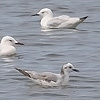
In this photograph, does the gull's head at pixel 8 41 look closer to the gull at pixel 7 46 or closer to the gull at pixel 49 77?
the gull at pixel 7 46

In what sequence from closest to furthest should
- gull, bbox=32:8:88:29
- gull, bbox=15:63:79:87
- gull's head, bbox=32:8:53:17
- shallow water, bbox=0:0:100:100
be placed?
shallow water, bbox=0:0:100:100 < gull, bbox=15:63:79:87 < gull, bbox=32:8:88:29 < gull's head, bbox=32:8:53:17

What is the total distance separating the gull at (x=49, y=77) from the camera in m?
15.6

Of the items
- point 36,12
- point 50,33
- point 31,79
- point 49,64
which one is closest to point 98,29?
point 50,33

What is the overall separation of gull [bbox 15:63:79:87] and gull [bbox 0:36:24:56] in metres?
3.10

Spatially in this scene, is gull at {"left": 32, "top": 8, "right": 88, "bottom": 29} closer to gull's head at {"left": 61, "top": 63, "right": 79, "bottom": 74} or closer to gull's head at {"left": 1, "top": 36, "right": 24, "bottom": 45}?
gull's head at {"left": 1, "top": 36, "right": 24, "bottom": 45}

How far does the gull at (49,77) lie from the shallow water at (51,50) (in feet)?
0.41

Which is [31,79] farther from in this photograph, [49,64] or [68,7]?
[68,7]

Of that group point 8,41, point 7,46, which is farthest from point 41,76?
point 8,41

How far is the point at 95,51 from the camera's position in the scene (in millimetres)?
19078

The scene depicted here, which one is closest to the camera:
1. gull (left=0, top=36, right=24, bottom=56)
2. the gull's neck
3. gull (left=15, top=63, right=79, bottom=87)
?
gull (left=15, top=63, right=79, bottom=87)

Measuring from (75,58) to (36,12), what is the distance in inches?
263

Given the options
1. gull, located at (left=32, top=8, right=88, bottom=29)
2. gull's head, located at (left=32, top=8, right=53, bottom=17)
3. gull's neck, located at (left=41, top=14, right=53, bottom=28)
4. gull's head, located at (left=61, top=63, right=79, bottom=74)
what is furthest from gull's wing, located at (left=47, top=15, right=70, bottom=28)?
gull's head, located at (left=61, top=63, right=79, bottom=74)

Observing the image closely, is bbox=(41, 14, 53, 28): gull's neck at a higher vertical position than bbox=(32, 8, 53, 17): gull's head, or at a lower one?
lower

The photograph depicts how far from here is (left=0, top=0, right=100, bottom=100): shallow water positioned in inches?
607
